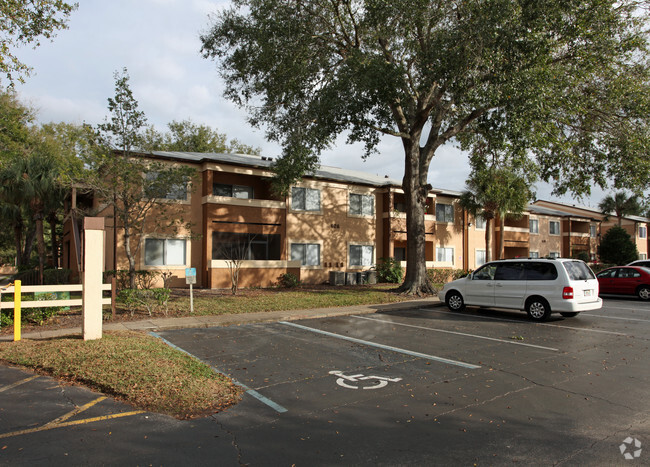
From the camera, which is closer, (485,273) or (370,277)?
(485,273)

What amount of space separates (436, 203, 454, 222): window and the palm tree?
2697 cm

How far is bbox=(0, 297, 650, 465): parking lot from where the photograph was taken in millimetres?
4332

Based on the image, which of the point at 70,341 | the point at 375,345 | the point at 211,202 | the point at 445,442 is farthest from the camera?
the point at 211,202

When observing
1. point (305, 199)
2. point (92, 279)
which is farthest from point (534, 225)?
point (92, 279)

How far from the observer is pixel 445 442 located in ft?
15.0

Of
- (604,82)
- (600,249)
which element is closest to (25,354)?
(604,82)

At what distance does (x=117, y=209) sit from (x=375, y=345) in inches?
402

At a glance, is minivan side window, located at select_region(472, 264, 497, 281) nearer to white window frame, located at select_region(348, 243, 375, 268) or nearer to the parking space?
the parking space

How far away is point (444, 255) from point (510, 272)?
18.7 m

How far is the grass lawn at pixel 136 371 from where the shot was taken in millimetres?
5742

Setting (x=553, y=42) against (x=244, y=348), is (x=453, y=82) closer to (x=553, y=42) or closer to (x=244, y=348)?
(x=553, y=42)

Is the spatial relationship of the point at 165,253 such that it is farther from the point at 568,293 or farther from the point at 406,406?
the point at 406,406

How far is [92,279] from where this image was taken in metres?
8.96

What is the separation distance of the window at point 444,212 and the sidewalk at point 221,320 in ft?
54.2
